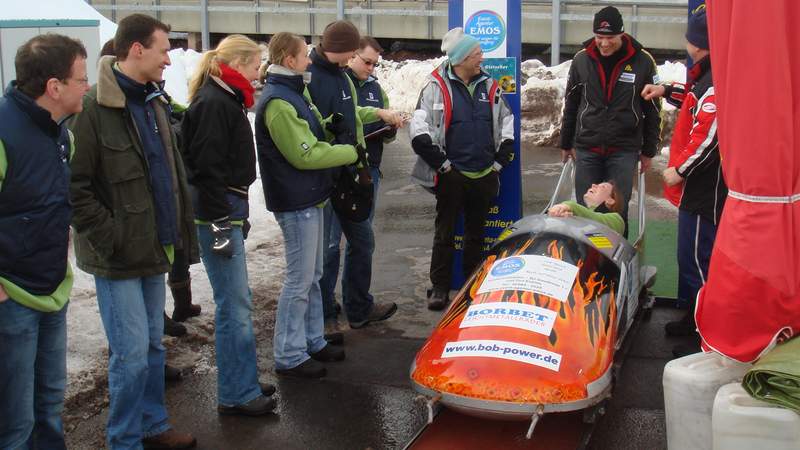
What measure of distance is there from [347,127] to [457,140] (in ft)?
3.91

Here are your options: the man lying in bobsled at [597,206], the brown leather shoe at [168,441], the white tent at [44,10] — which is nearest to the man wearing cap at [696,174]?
the man lying in bobsled at [597,206]

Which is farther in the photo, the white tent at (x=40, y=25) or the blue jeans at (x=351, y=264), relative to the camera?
the white tent at (x=40, y=25)

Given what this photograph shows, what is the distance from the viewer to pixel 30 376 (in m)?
3.60

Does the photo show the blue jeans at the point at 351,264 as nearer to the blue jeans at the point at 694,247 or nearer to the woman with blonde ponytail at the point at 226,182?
the woman with blonde ponytail at the point at 226,182

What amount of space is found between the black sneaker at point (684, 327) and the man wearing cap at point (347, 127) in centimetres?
198

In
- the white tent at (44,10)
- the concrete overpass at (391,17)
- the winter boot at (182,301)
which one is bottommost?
the winter boot at (182,301)

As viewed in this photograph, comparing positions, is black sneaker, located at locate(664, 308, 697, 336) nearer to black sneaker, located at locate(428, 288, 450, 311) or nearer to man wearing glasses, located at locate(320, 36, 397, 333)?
black sneaker, located at locate(428, 288, 450, 311)

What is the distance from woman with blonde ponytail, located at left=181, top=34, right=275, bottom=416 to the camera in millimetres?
4504

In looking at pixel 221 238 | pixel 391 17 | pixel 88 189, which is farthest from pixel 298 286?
pixel 391 17

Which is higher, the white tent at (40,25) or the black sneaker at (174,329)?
the white tent at (40,25)

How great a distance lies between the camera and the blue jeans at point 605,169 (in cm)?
706

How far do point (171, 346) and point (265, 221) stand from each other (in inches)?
136

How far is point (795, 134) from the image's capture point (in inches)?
131

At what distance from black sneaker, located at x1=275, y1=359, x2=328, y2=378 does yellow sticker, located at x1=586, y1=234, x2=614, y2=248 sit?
5.90 ft
